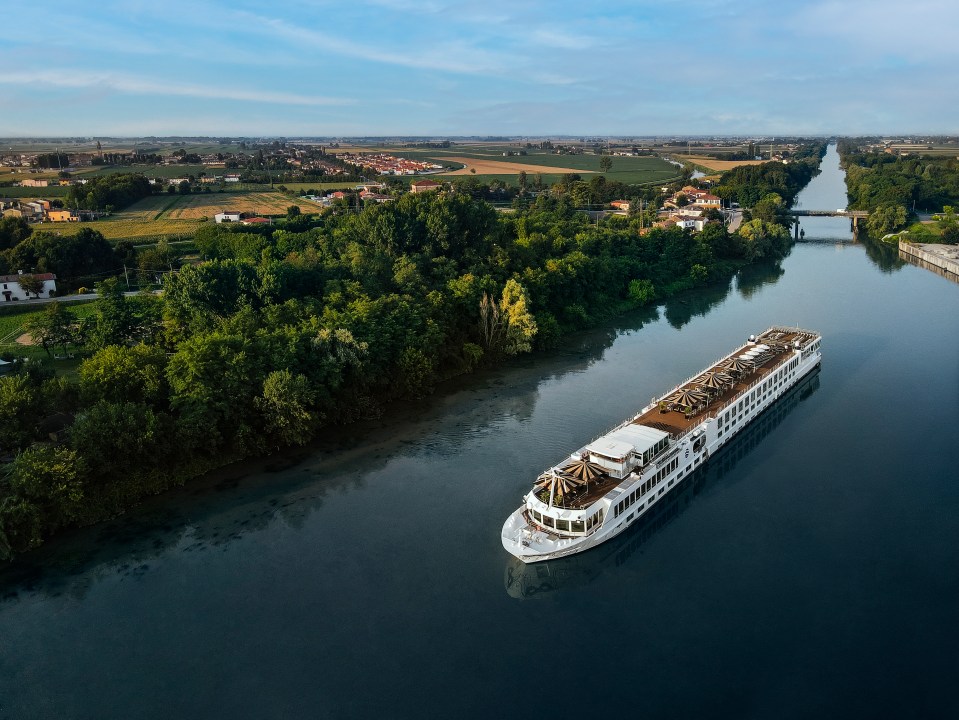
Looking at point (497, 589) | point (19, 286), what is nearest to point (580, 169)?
point (19, 286)

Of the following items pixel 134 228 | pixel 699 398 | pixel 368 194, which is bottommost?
pixel 699 398

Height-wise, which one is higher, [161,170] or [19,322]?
[161,170]

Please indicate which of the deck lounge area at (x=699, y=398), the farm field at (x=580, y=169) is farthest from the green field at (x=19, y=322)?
the farm field at (x=580, y=169)

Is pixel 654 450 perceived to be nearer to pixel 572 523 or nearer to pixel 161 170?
pixel 572 523

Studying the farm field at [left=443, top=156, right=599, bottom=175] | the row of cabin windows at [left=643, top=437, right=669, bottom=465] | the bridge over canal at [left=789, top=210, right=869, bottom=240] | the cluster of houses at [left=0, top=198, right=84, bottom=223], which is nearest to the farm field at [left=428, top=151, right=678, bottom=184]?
the farm field at [left=443, top=156, right=599, bottom=175]

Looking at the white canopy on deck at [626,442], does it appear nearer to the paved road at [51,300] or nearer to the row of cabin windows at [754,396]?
the row of cabin windows at [754,396]

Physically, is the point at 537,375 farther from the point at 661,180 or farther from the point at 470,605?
the point at 661,180

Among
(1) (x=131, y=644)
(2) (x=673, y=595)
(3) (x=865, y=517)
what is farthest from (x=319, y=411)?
(3) (x=865, y=517)

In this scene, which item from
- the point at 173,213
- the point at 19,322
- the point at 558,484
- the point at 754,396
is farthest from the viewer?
the point at 173,213
